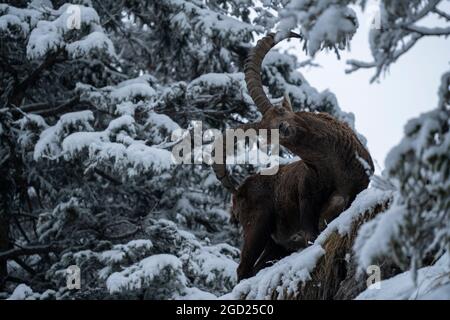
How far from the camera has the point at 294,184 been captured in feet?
21.1

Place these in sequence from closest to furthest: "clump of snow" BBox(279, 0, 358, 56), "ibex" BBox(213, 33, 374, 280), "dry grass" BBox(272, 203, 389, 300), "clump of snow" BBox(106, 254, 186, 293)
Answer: "clump of snow" BBox(279, 0, 358, 56)
"dry grass" BBox(272, 203, 389, 300)
"ibex" BBox(213, 33, 374, 280)
"clump of snow" BBox(106, 254, 186, 293)

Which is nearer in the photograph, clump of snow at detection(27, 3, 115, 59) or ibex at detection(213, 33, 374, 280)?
ibex at detection(213, 33, 374, 280)

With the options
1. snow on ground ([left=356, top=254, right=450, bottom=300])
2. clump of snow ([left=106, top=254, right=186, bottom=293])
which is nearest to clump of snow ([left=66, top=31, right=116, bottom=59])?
clump of snow ([left=106, top=254, right=186, bottom=293])

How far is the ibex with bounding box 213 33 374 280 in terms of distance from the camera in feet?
20.0

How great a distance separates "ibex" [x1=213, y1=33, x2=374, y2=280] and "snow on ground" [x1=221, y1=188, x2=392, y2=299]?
707mm

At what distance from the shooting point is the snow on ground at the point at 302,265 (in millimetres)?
5105

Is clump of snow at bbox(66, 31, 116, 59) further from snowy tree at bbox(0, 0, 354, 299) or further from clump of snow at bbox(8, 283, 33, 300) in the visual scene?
clump of snow at bbox(8, 283, 33, 300)

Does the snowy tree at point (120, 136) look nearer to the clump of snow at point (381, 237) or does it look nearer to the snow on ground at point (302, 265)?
the snow on ground at point (302, 265)

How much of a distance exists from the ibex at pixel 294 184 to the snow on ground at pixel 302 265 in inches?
27.8

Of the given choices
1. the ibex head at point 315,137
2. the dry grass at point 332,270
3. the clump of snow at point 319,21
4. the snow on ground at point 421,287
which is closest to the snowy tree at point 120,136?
the ibex head at point 315,137

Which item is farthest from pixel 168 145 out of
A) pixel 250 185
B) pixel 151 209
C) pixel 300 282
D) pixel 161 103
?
pixel 300 282

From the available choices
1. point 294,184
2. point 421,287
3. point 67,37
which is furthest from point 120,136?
point 421,287

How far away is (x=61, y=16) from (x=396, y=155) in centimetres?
814

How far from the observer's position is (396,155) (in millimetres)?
3176
